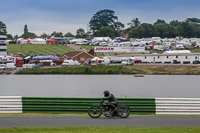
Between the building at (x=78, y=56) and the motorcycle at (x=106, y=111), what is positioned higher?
the building at (x=78, y=56)

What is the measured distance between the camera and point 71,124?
20.5 metres

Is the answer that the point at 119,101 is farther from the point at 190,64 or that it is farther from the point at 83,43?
the point at 83,43

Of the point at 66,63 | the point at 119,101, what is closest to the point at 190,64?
the point at 66,63

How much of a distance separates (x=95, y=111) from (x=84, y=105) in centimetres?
212

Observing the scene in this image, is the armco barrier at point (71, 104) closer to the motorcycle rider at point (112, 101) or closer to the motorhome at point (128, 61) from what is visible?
the motorcycle rider at point (112, 101)

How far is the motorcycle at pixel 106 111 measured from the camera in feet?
73.6

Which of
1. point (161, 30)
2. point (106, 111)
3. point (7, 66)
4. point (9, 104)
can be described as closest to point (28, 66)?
point (7, 66)

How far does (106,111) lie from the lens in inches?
884

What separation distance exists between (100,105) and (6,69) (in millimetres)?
73419

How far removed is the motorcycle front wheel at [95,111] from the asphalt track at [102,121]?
252 mm

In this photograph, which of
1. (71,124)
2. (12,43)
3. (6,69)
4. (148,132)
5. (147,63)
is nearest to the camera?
(148,132)

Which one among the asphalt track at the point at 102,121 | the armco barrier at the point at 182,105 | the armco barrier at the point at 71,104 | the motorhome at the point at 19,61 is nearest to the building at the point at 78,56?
the motorhome at the point at 19,61

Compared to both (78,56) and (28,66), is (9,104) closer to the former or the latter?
(28,66)

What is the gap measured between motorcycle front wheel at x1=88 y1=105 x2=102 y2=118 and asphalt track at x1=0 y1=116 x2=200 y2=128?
0.83 ft
